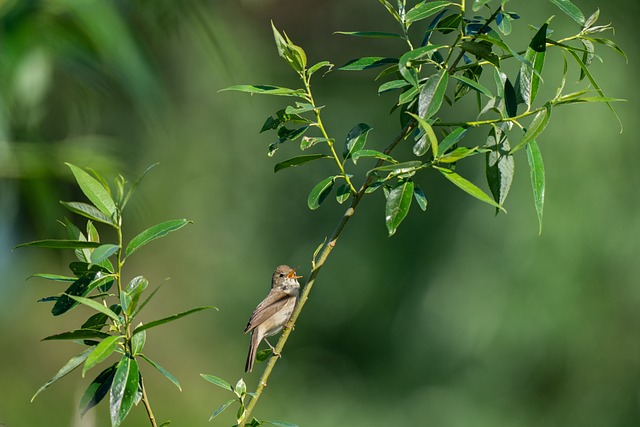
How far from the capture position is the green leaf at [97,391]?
94cm

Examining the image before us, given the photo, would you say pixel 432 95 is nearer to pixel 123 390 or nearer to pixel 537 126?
pixel 537 126

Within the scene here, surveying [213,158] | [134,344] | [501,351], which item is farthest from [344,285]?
[134,344]

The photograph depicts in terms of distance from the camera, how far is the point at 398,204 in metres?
1.02

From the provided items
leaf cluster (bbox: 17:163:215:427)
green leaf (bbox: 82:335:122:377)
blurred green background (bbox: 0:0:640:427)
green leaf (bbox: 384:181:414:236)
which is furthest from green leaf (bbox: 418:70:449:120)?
blurred green background (bbox: 0:0:640:427)

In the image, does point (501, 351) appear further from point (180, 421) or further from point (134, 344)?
point (134, 344)

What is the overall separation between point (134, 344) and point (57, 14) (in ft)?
3.21

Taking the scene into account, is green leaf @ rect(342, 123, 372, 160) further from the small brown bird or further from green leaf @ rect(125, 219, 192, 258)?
the small brown bird

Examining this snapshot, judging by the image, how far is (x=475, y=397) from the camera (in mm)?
4309

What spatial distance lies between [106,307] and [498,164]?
1.51ft

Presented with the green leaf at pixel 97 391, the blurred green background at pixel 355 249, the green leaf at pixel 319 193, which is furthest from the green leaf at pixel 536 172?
the blurred green background at pixel 355 249

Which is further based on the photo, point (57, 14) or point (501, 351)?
point (501, 351)

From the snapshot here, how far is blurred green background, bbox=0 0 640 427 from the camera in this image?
3504 millimetres

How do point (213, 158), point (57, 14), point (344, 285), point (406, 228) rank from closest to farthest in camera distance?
point (57, 14), point (406, 228), point (344, 285), point (213, 158)

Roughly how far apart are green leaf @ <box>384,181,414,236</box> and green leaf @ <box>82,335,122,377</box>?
0.31 meters
